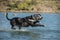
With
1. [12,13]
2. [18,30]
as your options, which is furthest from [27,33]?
[12,13]

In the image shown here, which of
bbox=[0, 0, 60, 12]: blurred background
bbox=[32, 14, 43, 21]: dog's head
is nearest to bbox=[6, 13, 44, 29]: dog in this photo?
bbox=[32, 14, 43, 21]: dog's head

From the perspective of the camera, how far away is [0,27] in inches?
127

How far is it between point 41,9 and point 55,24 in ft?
1.01

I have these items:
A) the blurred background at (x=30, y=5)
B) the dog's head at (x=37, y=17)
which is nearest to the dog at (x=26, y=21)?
the dog's head at (x=37, y=17)

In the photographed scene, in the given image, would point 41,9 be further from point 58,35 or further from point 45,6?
point 58,35

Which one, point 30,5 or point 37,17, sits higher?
point 30,5

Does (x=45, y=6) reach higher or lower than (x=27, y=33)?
higher

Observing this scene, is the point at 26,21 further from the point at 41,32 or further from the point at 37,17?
the point at 41,32

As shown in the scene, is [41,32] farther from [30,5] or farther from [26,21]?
[30,5]

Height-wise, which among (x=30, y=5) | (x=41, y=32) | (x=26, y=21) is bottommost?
(x=41, y=32)

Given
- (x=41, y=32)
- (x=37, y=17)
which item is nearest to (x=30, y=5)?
(x=37, y=17)

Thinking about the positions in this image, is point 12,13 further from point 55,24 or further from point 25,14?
point 55,24

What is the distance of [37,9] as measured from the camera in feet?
10.6

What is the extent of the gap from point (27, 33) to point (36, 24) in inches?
7.4
